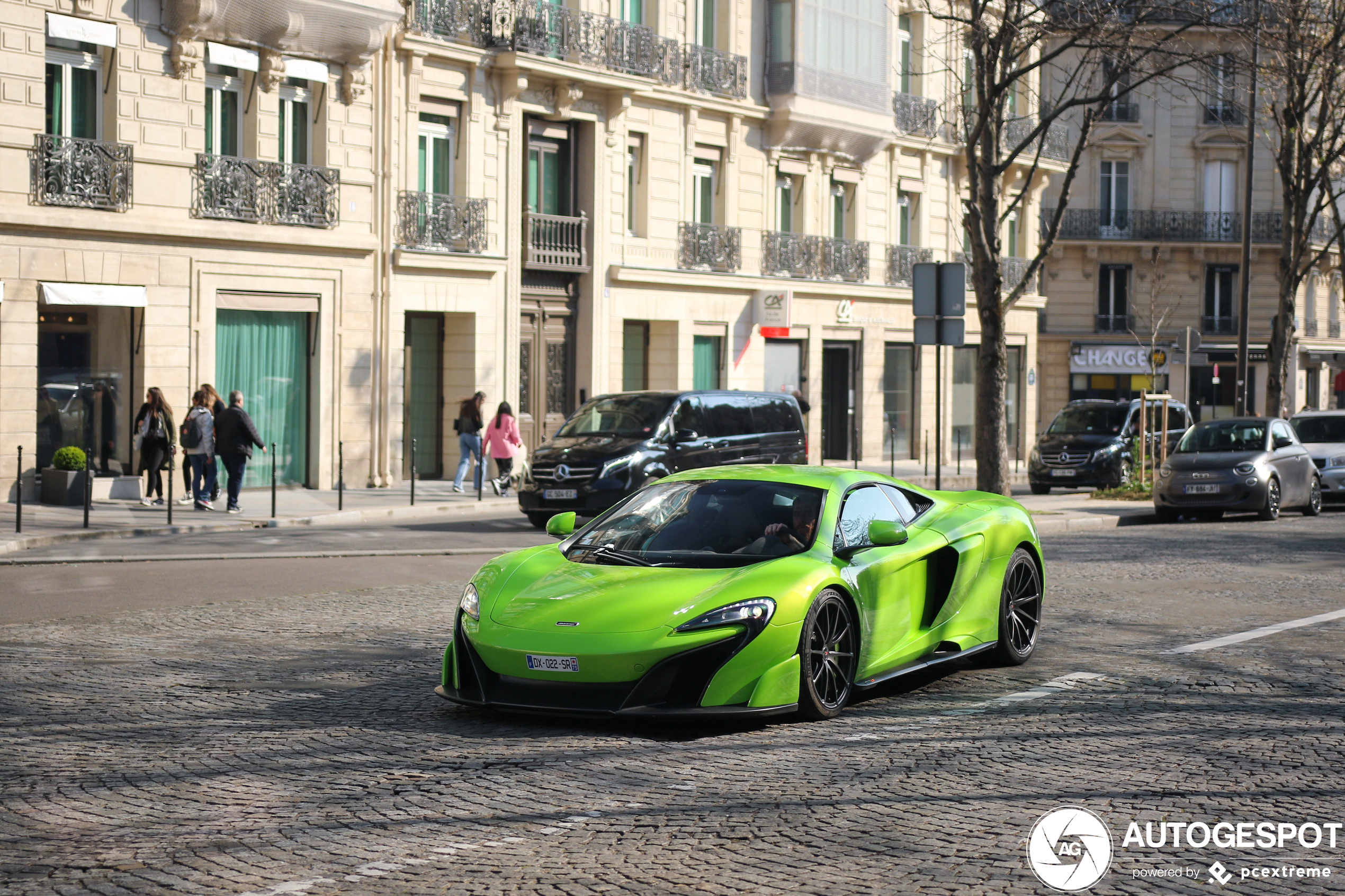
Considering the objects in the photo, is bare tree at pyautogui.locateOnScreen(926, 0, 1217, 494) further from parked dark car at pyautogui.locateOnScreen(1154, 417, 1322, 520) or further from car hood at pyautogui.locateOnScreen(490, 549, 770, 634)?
car hood at pyautogui.locateOnScreen(490, 549, 770, 634)

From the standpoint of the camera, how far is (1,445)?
23.5m

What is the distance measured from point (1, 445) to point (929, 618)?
705 inches

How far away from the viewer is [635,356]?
1390 inches

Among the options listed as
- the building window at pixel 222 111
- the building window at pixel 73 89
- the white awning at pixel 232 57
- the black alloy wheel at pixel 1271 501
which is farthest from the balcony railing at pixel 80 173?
the black alloy wheel at pixel 1271 501

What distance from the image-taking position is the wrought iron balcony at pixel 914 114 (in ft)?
134

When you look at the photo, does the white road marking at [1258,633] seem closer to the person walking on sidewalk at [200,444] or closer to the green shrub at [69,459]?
the person walking on sidewalk at [200,444]

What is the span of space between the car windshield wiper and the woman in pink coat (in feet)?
60.0

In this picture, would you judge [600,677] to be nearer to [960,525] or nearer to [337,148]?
[960,525]

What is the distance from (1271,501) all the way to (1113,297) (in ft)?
114

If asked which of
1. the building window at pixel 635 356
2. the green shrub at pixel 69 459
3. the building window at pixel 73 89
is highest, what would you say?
the building window at pixel 73 89

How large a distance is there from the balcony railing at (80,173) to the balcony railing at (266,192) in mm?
1313

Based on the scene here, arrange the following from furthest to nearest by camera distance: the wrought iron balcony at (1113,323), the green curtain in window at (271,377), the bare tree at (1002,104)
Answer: the wrought iron balcony at (1113,323) → the green curtain in window at (271,377) → the bare tree at (1002,104)

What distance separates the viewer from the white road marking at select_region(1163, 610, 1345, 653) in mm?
10895

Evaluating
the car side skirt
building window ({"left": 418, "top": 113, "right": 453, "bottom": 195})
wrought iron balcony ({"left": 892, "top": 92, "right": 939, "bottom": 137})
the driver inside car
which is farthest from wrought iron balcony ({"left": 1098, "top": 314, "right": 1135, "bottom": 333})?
the driver inside car
